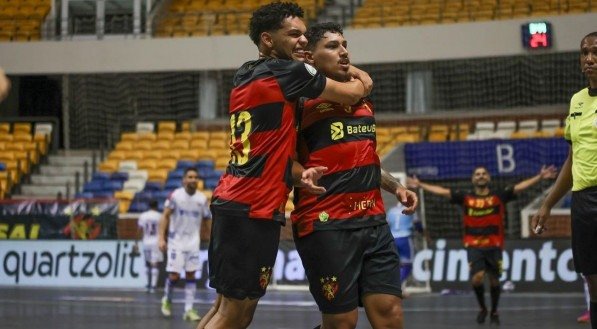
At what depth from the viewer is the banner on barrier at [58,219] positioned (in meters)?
25.3

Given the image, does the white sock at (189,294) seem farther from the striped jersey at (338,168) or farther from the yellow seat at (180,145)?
the yellow seat at (180,145)

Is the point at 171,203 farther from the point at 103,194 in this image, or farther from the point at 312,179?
the point at 103,194

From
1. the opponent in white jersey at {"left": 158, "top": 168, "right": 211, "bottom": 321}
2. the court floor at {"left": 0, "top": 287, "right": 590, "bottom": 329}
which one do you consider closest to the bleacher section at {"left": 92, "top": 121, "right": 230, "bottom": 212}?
the court floor at {"left": 0, "top": 287, "right": 590, "bottom": 329}

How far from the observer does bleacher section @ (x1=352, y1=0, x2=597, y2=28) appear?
91.9 feet

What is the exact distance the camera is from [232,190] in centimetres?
659

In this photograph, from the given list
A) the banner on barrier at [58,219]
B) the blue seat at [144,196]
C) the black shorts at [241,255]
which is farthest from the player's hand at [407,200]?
the blue seat at [144,196]

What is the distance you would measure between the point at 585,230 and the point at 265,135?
2500 mm

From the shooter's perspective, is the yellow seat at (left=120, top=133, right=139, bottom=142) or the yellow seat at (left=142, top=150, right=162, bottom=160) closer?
the yellow seat at (left=142, top=150, right=162, bottom=160)

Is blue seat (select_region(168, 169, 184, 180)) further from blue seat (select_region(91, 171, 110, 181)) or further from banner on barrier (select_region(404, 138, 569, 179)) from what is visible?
banner on barrier (select_region(404, 138, 569, 179))

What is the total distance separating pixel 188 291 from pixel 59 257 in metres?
10.1

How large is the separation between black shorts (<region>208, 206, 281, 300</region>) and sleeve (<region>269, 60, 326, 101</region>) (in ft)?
2.54

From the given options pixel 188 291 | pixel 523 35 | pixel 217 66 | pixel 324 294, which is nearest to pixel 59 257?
pixel 217 66

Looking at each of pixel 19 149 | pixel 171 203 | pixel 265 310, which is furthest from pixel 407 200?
pixel 19 149

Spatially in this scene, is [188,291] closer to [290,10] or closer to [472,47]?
[290,10]
